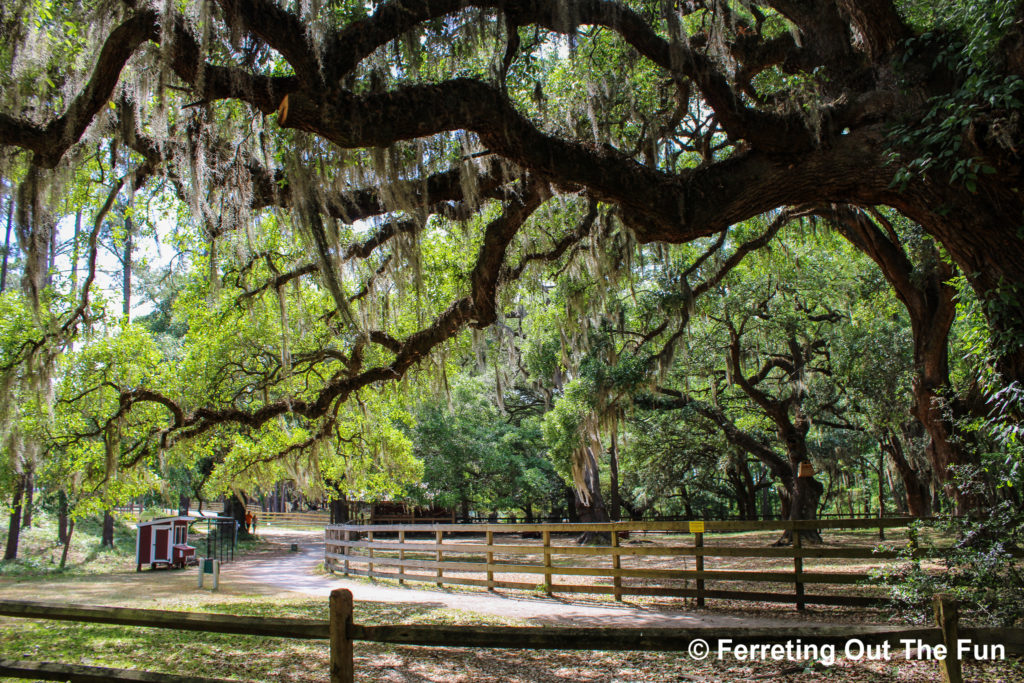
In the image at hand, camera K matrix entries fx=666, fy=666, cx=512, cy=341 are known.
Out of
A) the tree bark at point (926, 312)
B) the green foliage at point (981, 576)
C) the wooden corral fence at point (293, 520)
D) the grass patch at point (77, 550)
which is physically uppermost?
the tree bark at point (926, 312)

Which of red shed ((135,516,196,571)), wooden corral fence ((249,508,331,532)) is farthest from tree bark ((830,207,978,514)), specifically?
wooden corral fence ((249,508,331,532))

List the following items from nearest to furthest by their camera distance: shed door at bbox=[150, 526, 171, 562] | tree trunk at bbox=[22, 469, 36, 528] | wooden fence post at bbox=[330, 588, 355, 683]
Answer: wooden fence post at bbox=[330, 588, 355, 683] → tree trunk at bbox=[22, 469, 36, 528] → shed door at bbox=[150, 526, 171, 562]

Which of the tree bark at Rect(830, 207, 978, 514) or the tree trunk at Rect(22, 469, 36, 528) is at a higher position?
the tree bark at Rect(830, 207, 978, 514)

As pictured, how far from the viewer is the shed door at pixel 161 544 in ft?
52.0

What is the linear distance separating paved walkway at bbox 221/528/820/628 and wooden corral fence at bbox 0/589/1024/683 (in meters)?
3.53

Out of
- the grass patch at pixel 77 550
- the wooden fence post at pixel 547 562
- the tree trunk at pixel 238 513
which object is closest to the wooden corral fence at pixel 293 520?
the grass patch at pixel 77 550

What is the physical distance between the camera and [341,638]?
311 centimetres

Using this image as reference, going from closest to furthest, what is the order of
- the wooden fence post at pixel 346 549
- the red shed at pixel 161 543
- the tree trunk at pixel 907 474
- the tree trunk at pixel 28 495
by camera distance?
the wooden fence post at pixel 346 549, the tree trunk at pixel 28 495, the red shed at pixel 161 543, the tree trunk at pixel 907 474

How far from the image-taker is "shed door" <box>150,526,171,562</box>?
52.0 ft

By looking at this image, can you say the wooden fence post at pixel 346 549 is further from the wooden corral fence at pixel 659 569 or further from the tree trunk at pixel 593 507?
the tree trunk at pixel 593 507

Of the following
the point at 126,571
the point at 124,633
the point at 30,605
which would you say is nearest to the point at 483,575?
the point at 124,633

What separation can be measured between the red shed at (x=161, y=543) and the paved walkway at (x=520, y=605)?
2.24 meters

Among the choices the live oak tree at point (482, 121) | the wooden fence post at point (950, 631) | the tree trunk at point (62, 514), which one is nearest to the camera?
the wooden fence post at point (950, 631)

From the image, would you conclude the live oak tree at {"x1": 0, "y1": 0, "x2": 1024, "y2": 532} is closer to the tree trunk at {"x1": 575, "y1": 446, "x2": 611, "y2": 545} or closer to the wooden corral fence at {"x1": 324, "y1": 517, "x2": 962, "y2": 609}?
the wooden corral fence at {"x1": 324, "y1": 517, "x2": 962, "y2": 609}
